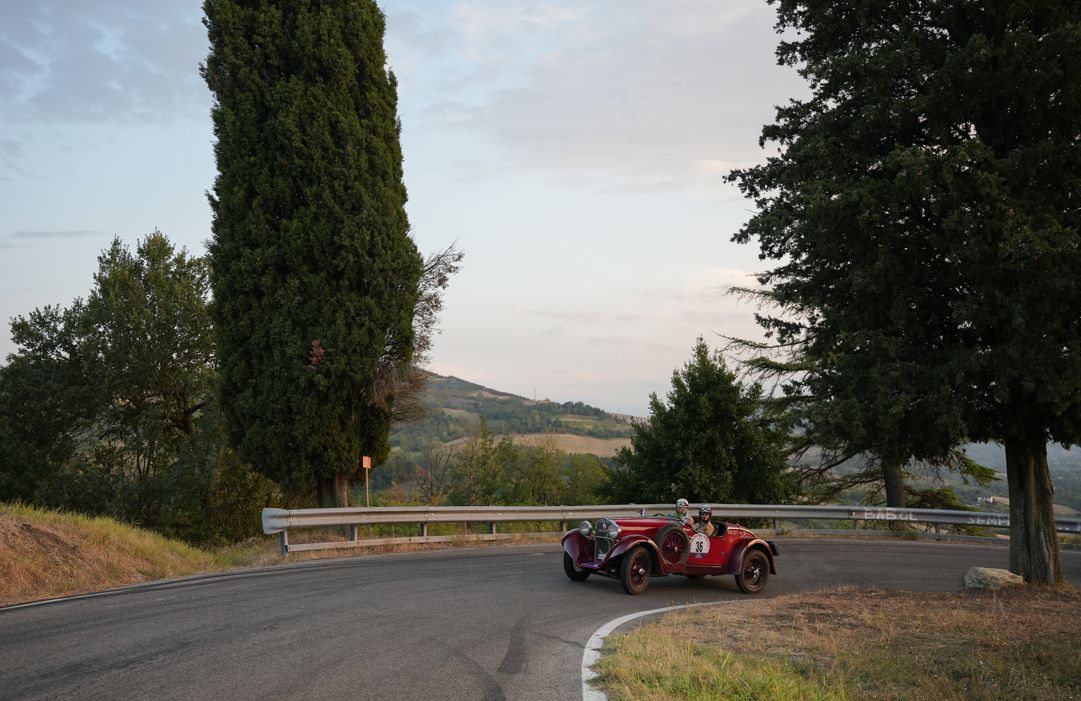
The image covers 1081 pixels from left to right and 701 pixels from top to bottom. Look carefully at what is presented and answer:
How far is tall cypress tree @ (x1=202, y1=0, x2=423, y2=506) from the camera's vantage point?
18188 mm

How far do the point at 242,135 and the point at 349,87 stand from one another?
3.06 metres

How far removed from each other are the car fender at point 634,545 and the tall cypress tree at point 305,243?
9.67m

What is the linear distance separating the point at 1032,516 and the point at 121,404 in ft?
91.7

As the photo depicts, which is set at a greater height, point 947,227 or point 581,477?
point 947,227

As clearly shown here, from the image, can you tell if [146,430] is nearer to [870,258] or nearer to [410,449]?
[870,258]

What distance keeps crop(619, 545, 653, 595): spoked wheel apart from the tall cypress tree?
985 cm

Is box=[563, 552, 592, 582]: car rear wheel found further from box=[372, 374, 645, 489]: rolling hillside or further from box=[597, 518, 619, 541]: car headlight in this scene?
box=[372, 374, 645, 489]: rolling hillside

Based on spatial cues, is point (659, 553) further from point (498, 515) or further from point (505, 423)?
point (505, 423)

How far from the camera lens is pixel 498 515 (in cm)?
1584

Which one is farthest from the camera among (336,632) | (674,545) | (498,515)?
(498,515)

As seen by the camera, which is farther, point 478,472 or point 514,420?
point 514,420

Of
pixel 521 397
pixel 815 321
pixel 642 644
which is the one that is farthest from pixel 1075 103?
pixel 521 397

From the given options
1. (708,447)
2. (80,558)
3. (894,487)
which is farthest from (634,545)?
(894,487)

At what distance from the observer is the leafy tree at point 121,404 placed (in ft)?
85.1
